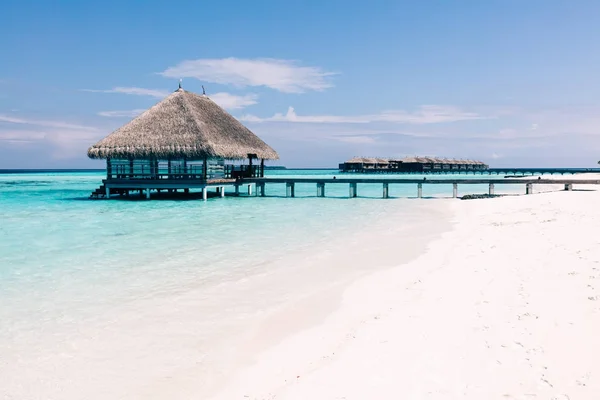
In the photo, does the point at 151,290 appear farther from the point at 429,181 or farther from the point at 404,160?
the point at 404,160

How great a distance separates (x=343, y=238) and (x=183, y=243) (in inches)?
156

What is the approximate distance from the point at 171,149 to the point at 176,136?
0.90 meters

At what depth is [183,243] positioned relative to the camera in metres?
11.6

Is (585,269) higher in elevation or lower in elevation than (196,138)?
lower

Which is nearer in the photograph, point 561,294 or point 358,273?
point 561,294

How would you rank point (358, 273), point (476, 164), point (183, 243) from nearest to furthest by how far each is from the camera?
1. point (358, 273)
2. point (183, 243)
3. point (476, 164)

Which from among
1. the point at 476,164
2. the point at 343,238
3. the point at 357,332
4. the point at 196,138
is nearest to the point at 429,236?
the point at 343,238

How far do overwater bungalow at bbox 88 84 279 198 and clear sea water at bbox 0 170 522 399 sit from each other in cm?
865

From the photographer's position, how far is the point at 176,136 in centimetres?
2405

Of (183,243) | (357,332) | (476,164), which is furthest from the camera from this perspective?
(476,164)

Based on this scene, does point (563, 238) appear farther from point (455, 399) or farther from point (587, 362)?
point (455, 399)

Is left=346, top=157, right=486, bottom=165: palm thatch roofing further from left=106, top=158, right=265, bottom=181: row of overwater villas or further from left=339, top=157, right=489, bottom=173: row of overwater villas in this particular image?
left=106, top=158, right=265, bottom=181: row of overwater villas

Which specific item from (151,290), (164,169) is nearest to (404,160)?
(164,169)

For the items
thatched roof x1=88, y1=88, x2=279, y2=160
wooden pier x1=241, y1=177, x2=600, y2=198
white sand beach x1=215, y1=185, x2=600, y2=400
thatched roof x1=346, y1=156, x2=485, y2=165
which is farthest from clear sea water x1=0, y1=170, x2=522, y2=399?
thatched roof x1=346, y1=156, x2=485, y2=165
